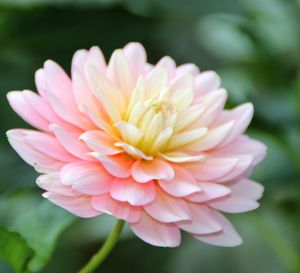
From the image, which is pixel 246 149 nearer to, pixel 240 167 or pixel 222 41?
pixel 240 167

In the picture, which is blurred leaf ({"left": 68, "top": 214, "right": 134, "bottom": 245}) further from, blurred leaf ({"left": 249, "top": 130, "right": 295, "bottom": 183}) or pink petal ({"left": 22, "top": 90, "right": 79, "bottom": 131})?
pink petal ({"left": 22, "top": 90, "right": 79, "bottom": 131})

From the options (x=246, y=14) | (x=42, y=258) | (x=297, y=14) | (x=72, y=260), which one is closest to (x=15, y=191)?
(x=42, y=258)

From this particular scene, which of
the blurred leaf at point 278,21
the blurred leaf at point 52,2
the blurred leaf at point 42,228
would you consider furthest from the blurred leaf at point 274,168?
the blurred leaf at point 42,228

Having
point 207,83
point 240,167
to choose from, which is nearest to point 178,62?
point 207,83

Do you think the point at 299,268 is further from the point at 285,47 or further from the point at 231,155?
the point at 285,47

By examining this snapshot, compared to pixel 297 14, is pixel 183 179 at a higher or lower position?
lower
